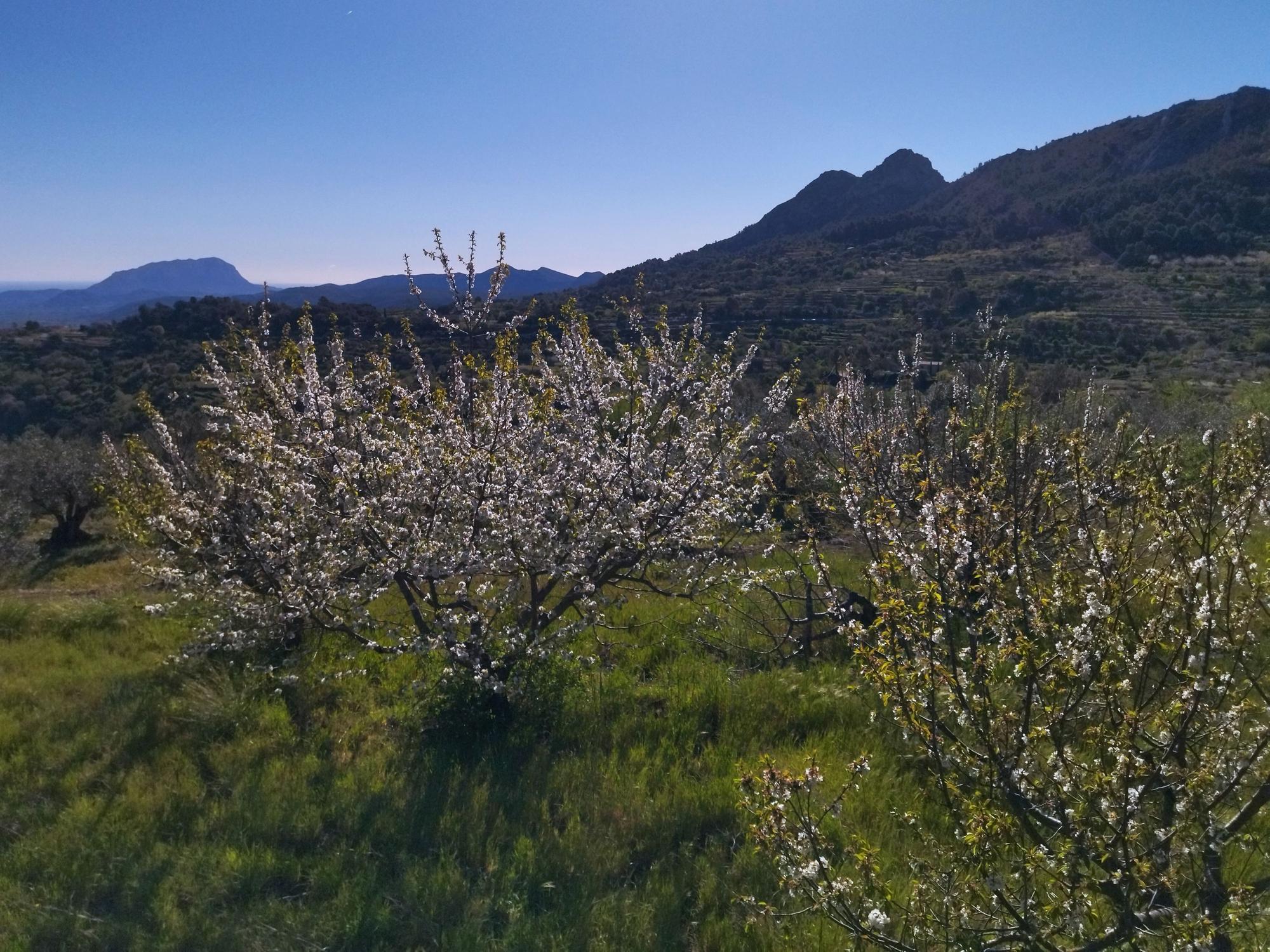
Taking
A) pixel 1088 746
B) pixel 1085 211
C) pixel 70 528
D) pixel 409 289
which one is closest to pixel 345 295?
pixel 70 528

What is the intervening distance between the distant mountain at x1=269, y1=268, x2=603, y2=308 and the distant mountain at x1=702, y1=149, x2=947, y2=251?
18700 millimetres

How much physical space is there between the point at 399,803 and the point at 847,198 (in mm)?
87309

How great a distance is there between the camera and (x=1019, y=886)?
2697 millimetres

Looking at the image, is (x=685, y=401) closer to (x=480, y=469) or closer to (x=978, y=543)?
(x=480, y=469)

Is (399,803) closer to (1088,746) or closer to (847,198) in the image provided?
(1088,746)

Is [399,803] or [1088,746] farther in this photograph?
[399,803]

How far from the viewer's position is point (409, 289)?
6.02 metres

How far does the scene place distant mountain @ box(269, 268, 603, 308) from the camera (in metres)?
7.12

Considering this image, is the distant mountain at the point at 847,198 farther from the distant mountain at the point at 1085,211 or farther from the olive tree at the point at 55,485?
the olive tree at the point at 55,485

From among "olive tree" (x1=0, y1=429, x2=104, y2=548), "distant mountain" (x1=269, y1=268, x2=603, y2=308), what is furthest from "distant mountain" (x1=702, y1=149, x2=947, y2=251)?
"olive tree" (x1=0, y1=429, x2=104, y2=548)

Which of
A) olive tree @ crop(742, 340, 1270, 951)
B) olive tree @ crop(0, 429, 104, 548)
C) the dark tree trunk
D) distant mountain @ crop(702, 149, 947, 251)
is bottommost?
the dark tree trunk

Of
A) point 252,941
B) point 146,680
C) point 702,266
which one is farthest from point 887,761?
point 702,266

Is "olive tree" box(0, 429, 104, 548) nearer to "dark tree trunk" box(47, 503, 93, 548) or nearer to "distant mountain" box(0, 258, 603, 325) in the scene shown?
"dark tree trunk" box(47, 503, 93, 548)

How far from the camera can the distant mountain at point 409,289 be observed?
23.4 ft
